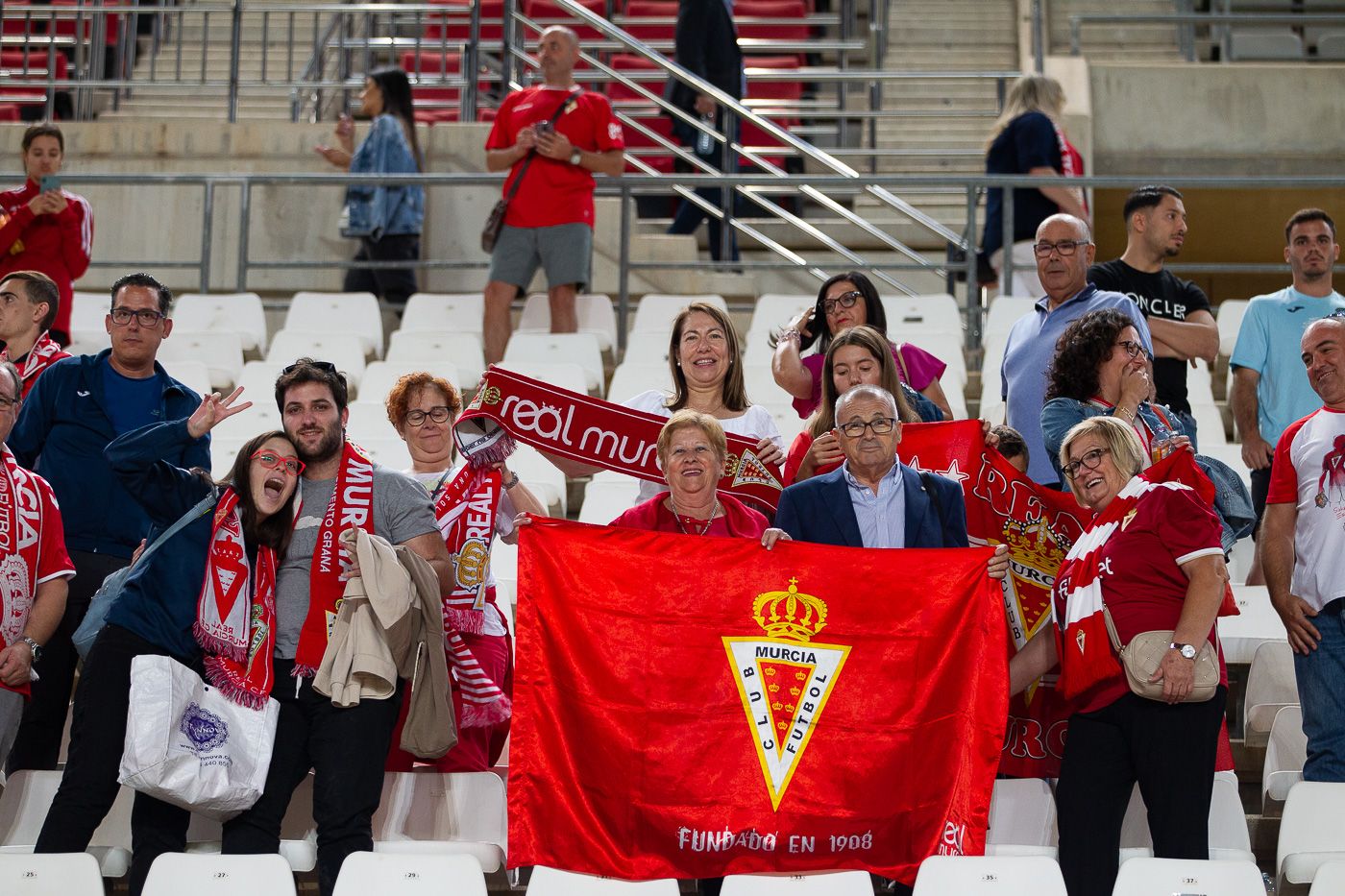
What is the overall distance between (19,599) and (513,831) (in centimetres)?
159

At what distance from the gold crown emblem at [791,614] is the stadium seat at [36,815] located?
185 centimetres

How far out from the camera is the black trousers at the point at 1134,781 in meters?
4.57

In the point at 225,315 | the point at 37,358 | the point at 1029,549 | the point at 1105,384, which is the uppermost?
the point at 225,315

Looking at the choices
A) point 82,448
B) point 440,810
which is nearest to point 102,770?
point 440,810

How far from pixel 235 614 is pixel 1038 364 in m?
2.73

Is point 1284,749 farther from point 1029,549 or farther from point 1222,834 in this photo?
point 1029,549

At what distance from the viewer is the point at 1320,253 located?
253 inches

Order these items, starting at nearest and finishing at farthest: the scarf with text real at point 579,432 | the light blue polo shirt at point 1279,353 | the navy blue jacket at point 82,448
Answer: the scarf with text real at point 579,432 < the navy blue jacket at point 82,448 < the light blue polo shirt at point 1279,353

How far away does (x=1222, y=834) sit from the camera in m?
Result: 4.86

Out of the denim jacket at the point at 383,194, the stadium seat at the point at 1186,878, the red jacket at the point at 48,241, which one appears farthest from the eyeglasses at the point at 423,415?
the denim jacket at the point at 383,194

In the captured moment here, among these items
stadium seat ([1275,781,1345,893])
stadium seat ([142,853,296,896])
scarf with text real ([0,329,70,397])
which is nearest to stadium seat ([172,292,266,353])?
scarf with text real ([0,329,70,397])

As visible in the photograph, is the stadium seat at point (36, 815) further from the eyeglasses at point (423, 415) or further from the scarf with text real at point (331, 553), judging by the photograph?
the eyeglasses at point (423, 415)

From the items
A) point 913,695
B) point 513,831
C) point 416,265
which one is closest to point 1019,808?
point 913,695

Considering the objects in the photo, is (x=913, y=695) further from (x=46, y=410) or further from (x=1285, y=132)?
(x=1285, y=132)
